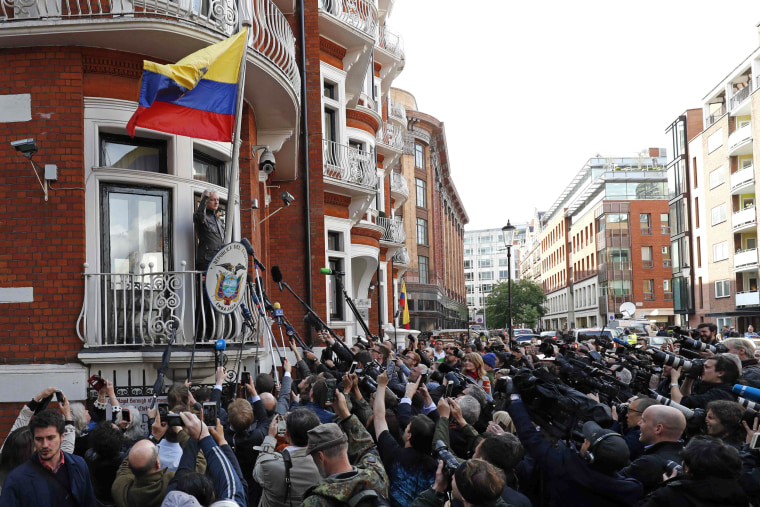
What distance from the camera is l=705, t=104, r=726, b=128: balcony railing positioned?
179 ft

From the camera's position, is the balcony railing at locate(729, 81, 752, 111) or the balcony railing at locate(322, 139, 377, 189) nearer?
the balcony railing at locate(322, 139, 377, 189)

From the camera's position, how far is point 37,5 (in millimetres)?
9039

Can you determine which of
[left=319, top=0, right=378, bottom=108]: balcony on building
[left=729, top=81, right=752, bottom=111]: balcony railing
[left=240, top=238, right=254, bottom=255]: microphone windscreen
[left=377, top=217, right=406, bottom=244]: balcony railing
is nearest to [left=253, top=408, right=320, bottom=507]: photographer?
[left=240, top=238, right=254, bottom=255]: microphone windscreen

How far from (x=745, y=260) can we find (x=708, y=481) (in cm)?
5055

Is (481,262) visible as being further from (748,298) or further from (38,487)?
(38,487)

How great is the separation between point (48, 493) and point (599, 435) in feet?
11.1

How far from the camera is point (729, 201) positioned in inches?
2031

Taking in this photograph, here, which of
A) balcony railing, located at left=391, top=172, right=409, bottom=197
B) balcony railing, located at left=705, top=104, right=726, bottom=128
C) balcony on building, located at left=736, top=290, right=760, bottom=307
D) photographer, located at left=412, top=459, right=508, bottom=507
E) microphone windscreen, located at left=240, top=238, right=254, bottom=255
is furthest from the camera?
balcony railing, located at left=705, top=104, right=726, bottom=128

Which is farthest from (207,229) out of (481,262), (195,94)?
(481,262)

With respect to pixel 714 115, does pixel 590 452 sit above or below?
below

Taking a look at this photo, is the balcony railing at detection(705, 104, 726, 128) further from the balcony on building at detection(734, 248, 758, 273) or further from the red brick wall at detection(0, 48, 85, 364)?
the red brick wall at detection(0, 48, 85, 364)

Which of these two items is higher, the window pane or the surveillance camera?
the surveillance camera

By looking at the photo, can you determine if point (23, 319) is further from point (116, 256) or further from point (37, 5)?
point (37, 5)

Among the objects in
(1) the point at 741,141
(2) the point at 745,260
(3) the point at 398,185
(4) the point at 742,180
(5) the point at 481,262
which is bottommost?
(2) the point at 745,260
